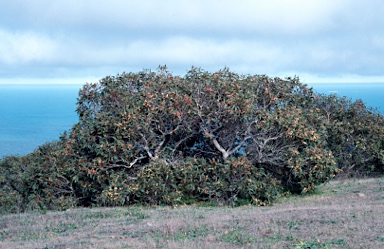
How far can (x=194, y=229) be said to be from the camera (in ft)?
38.7

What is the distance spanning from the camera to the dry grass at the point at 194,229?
10195 millimetres

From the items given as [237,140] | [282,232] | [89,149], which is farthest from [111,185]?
[282,232]

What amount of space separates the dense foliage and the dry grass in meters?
2.72

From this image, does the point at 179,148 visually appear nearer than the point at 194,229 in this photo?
No

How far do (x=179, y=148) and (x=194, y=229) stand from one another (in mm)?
9316

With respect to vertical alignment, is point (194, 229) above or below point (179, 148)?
below

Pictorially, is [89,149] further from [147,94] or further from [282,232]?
[282,232]

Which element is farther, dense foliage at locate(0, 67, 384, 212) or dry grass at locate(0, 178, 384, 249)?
dense foliage at locate(0, 67, 384, 212)

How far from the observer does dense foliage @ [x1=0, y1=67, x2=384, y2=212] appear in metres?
18.6

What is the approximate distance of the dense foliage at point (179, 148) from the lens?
733 inches

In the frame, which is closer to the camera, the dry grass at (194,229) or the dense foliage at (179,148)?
the dry grass at (194,229)

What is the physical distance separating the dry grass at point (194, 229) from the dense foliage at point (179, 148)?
8.94ft

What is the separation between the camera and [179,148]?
20969 mm

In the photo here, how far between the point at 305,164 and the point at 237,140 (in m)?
2.91
